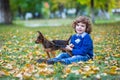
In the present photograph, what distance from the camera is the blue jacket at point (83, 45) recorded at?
310 inches

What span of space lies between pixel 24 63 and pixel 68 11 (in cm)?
8854

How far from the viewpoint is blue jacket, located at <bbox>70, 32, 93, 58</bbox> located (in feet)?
25.8

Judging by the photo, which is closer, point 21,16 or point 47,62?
point 47,62

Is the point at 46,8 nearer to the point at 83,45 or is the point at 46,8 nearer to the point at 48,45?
the point at 48,45

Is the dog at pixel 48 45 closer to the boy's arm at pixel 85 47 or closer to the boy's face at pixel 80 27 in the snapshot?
the boy's arm at pixel 85 47

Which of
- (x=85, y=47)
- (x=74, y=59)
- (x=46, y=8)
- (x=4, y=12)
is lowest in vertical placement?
(x=46, y=8)

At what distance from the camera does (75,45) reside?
8070 millimetres

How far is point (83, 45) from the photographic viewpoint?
791 cm

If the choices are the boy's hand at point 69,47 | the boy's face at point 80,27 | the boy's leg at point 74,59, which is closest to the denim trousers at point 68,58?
the boy's leg at point 74,59

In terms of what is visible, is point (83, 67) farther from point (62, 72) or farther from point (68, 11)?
point (68, 11)

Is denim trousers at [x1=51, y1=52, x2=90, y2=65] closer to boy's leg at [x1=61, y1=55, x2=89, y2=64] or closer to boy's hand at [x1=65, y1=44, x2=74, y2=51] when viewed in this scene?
boy's leg at [x1=61, y1=55, x2=89, y2=64]

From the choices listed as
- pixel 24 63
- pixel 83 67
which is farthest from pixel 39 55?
pixel 83 67

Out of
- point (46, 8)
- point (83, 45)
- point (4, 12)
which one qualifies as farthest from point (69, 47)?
point (46, 8)

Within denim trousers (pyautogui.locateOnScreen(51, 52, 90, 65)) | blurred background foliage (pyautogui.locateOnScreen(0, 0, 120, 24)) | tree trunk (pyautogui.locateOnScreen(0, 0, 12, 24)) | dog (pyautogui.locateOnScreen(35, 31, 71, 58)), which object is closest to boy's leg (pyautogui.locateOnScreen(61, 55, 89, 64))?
denim trousers (pyautogui.locateOnScreen(51, 52, 90, 65))
